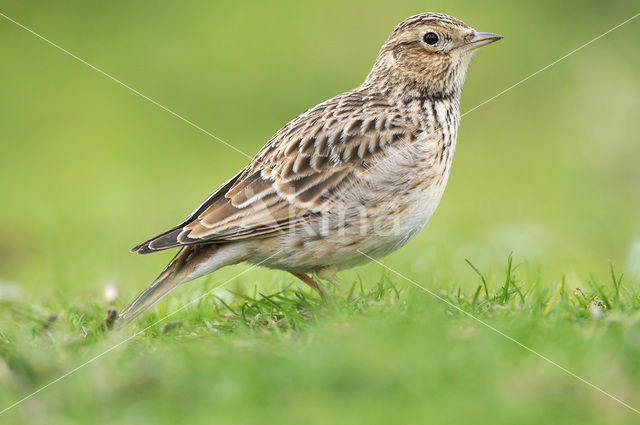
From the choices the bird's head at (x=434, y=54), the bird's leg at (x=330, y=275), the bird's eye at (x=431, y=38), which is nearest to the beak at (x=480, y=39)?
the bird's head at (x=434, y=54)

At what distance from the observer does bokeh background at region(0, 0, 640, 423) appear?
16.4m

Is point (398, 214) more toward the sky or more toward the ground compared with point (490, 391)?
more toward the sky

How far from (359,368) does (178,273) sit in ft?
7.64

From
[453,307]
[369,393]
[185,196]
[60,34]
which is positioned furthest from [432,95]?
[60,34]

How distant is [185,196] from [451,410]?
13132 millimetres

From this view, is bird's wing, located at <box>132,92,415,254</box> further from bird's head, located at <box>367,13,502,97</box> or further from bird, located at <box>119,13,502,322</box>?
bird's head, located at <box>367,13,502,97</box>

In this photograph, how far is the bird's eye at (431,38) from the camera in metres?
7.95

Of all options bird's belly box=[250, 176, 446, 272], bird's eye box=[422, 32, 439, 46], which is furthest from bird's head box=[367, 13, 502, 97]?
bird's belly box=[250, 176, 446, 272]

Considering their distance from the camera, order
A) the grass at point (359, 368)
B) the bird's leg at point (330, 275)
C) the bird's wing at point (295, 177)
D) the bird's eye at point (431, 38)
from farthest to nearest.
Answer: the bird's eye at point (431, 38)
the bird's leg at point (330, 275)
the bird's wing at point (295, 177)
the grass at point (359, 368)

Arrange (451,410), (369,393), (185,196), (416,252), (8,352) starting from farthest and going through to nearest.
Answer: (185,196) → (416,252) → (8,352) → (369,393) → (451,410)

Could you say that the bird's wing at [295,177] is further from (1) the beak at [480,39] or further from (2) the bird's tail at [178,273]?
(1) the beak at [480,39]

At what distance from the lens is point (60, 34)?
71.7 ft

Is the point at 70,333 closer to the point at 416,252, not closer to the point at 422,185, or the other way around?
the point at 422,185

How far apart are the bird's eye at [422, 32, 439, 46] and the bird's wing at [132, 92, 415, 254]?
84 cm
